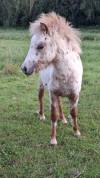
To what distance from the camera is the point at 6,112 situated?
805 cm

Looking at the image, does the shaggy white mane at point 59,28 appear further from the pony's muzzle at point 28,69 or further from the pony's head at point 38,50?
the pony's muzzle at point 28,69

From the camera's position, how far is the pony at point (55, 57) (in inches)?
225

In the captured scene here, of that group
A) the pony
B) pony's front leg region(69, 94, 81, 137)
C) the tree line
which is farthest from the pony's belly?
the tree line

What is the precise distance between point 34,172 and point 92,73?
774cm

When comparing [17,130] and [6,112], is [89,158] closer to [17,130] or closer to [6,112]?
[17,130]

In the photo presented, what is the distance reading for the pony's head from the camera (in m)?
5.69

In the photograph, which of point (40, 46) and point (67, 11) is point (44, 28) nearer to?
point (40, 46)

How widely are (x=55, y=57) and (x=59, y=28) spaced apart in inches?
15.5

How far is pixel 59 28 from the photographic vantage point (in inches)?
235

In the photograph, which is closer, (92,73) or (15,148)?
(15,148)

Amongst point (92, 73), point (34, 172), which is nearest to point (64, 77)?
point (34, 172)

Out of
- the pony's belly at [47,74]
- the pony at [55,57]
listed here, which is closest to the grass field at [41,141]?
the pony at [55,57]

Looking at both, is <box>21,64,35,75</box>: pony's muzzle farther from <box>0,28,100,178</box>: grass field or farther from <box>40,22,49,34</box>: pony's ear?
<box>0,28,100,178</box>: grass field

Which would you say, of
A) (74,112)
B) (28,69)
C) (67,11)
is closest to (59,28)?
(28,69)
